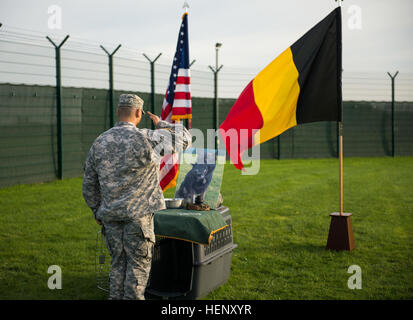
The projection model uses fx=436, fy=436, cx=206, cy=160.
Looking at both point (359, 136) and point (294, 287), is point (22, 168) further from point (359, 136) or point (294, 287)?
point (359, 136)

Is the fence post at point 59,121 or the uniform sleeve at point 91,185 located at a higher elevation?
the fence post at point 59,121

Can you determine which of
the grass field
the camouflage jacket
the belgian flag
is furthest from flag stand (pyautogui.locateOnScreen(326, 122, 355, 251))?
the camouflage jacket

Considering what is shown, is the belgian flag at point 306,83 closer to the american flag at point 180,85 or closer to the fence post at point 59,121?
the american flag at point 180,85

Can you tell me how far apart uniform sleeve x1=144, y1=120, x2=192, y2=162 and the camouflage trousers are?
0.55m

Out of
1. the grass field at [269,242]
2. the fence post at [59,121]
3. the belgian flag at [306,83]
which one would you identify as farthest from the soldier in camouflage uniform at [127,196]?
the fence post at [59,121]

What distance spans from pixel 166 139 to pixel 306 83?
3.00m

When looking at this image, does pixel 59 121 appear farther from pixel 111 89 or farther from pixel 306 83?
pixel 306 83

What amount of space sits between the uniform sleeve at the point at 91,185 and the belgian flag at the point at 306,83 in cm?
271

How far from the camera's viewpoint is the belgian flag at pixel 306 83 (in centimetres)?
595

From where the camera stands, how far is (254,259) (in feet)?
19.0

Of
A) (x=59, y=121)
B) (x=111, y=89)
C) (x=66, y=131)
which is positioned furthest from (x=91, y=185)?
(x=111, y=89)

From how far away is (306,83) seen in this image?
6.02 meters

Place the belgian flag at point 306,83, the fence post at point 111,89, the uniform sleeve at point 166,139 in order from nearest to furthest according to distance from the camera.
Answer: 1. the uniform sleeve at point 166,139
2. the belgian flag at point 306,83
3. the fence post at point 111,89
